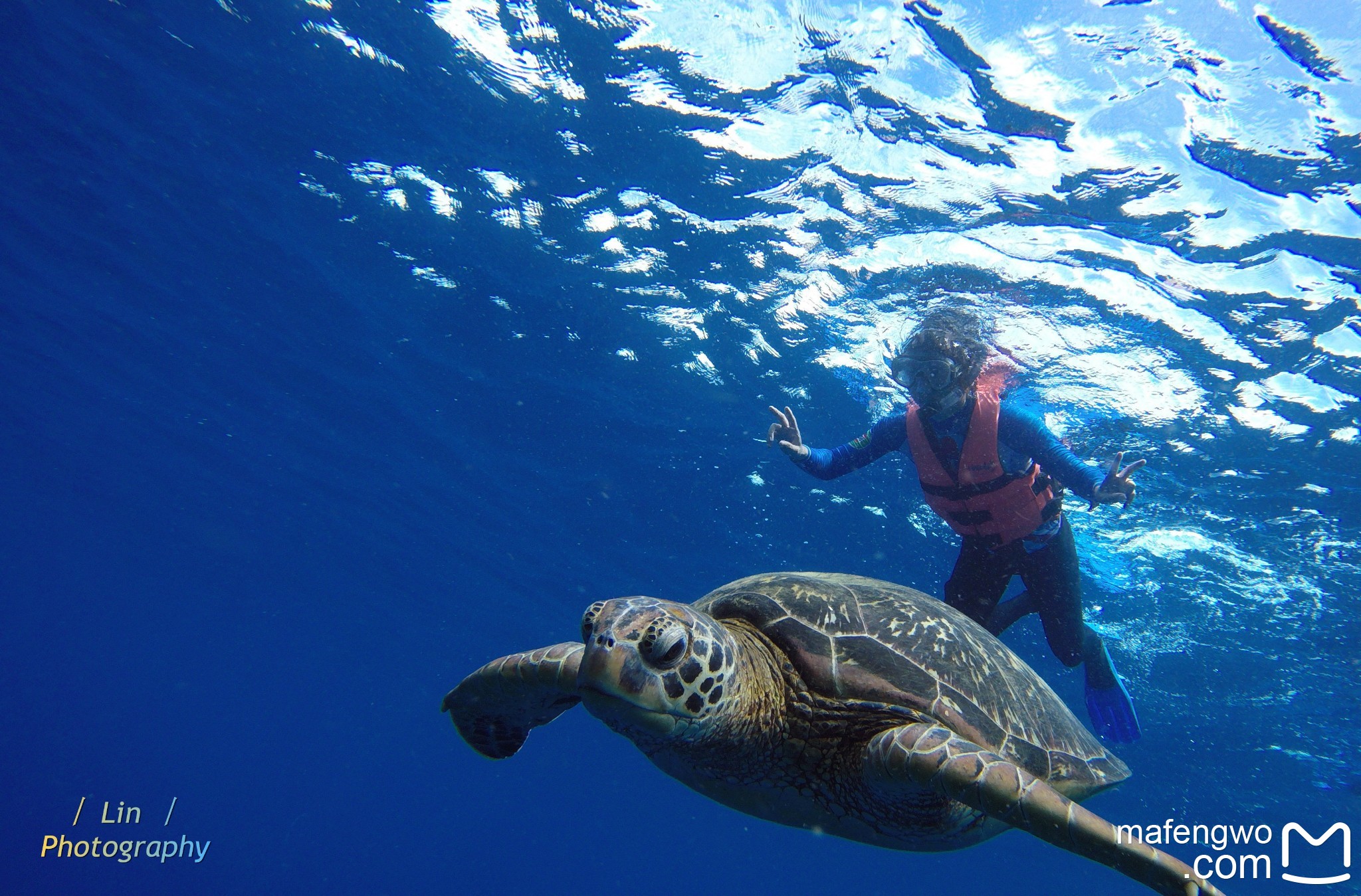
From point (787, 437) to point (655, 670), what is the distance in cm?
417

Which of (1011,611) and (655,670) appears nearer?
(655,670)

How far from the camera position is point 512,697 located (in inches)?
147

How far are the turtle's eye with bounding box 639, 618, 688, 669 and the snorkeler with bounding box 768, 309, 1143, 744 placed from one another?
3.88m

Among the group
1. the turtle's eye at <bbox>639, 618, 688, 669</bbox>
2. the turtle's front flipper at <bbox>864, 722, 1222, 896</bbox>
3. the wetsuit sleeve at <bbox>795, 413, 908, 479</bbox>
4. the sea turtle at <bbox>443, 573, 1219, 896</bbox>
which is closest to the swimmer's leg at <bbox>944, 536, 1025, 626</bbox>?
the wetsuit sleeve at <bbox>795, 413, 908, 479</bbox>

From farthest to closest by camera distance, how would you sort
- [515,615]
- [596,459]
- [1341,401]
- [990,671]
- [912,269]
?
1. [515,615]
2. [596,459]
3. [912,269]
4. [1341,401]
5. [990,671]

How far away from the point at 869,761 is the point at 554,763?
73521 millimetres

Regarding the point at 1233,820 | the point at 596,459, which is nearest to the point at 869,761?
the point at 596,459

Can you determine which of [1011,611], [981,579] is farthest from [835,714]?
[1011,611]

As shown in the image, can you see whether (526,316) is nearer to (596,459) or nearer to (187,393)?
(596,459)

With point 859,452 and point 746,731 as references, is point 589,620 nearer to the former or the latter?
point 746,731

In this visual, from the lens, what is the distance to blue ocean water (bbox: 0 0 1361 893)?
6762 mm

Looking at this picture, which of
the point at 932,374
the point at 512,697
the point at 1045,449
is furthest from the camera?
the point at 932,374

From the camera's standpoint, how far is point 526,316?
12.8 metres

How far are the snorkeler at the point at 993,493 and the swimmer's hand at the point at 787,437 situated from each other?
14 millimetres
